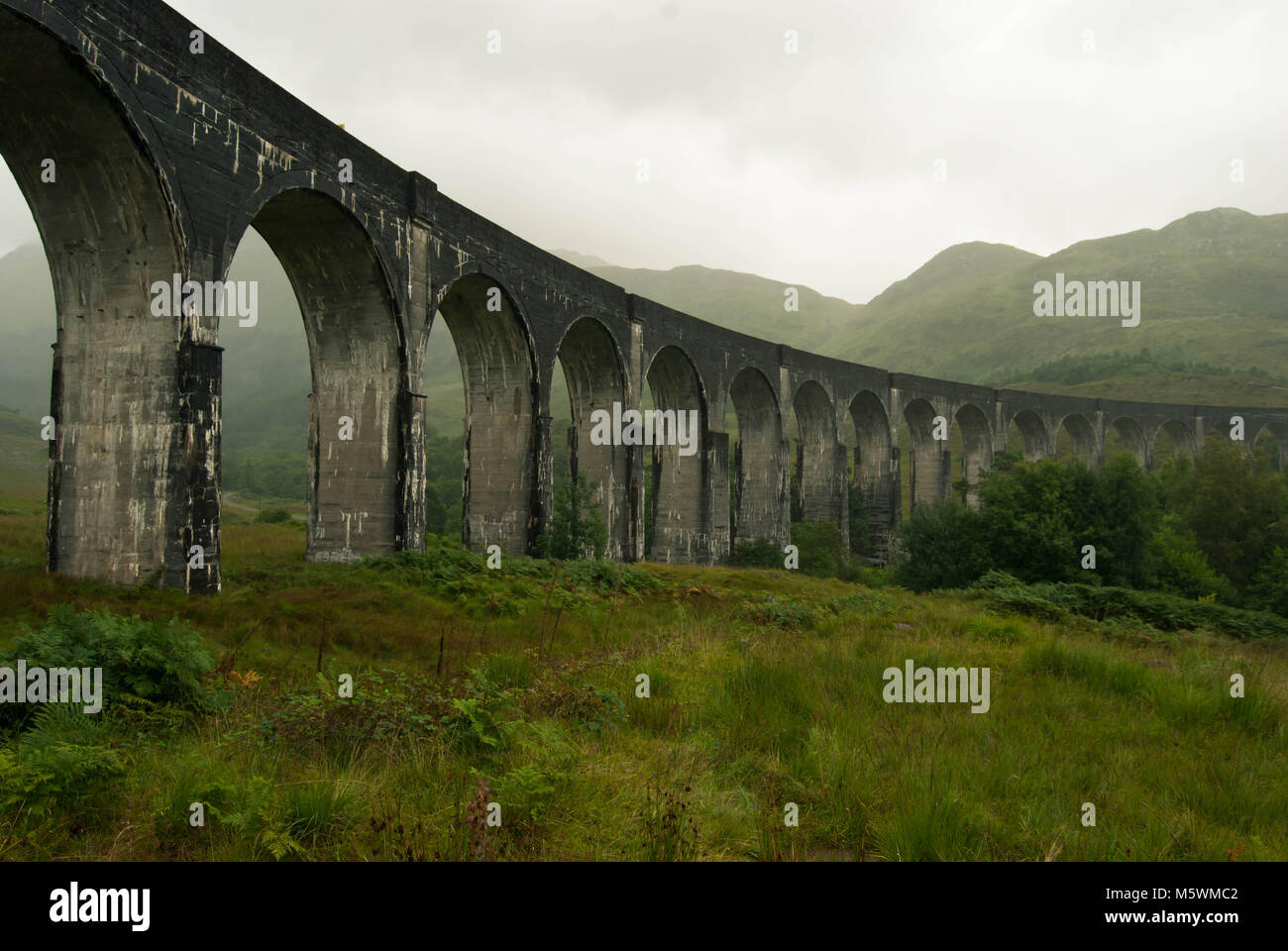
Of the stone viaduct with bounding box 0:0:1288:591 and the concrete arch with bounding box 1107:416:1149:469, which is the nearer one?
the stone viaduct with bounding box 0:0:1288:591

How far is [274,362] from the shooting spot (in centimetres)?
18938

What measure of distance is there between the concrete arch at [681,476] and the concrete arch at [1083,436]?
1268 inches

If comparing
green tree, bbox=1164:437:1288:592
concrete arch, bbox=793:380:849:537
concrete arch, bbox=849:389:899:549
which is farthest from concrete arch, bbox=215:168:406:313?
green tree, bbox=1164:437:1288:592

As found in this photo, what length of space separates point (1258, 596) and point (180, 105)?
3465 centimetres

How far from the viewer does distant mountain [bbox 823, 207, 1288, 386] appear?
360ft

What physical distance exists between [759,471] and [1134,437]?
3684cm

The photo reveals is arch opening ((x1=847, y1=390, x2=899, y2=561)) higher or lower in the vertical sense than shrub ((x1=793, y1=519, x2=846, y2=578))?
higher

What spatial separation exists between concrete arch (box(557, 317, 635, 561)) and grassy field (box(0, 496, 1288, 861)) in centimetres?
1374

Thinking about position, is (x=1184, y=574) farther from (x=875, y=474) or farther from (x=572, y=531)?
(x=572, y=531)

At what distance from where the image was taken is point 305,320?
15.2m

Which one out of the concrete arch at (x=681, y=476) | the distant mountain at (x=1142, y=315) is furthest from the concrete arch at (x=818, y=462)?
the distant mountain at (x=1142, y=315)

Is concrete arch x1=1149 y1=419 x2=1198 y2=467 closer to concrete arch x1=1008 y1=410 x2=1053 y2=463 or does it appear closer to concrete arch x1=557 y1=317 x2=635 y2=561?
concrete arch x1=1008 y1=410 x2=1053 y2=463

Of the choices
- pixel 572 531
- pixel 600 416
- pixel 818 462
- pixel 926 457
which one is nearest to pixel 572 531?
pixel 572 531
